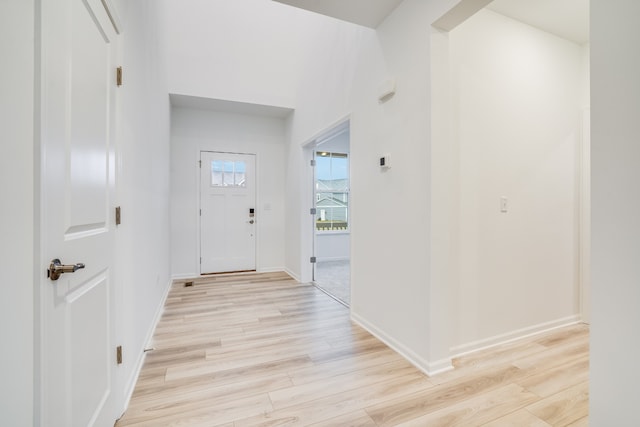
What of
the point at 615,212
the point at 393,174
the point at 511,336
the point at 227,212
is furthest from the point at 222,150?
the point at 615,212

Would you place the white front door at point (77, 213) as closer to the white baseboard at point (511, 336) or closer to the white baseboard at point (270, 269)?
the white baseboard at point (511, 336)

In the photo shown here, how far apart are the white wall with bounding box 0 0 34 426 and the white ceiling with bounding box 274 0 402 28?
1680 mm

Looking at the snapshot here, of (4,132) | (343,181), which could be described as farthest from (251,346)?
(343,181)

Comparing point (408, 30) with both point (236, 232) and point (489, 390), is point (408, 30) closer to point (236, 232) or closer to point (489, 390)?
point (489, 390)

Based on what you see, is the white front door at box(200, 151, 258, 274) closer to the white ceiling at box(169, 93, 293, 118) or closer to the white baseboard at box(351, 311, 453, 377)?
the white ceiling at box(169, 93, 293, 118)

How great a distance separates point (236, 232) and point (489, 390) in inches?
159

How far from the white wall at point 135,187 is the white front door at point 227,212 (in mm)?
2173

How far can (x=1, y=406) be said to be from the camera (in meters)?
0.67

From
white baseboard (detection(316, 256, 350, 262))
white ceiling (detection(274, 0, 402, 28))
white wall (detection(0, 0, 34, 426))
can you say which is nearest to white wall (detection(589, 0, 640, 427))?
white ceiling (detection(274, 0, 402, 28))

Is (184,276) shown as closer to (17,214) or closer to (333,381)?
(333,381)

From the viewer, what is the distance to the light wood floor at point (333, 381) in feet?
4.88

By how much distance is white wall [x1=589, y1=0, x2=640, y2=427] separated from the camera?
3.01ft

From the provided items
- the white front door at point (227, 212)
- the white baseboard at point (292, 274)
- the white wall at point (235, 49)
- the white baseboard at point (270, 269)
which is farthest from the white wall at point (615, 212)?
the white front door at point (227, 212)

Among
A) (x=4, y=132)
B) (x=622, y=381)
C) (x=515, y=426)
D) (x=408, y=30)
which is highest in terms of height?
(x=408, y=30)
